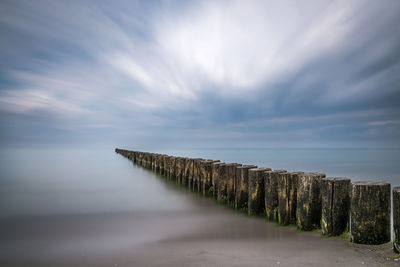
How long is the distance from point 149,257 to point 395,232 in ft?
9.04

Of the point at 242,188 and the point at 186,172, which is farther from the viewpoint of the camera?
the point at 186,172

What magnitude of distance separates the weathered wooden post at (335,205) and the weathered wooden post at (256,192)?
130 cm

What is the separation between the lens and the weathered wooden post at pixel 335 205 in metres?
3.34

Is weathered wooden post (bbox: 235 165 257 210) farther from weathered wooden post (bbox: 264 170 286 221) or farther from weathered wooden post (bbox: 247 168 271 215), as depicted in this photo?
weathered wooden post (bbox: 264 170 286 221)

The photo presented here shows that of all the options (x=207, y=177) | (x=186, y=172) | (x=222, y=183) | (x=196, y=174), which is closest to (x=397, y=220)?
(x=222, y=183)

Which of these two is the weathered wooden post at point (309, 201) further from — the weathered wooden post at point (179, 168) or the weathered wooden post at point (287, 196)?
the weathered wooden post at point (179, 168)

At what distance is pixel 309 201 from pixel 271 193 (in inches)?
30.4

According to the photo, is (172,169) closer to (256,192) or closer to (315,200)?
(256,192)

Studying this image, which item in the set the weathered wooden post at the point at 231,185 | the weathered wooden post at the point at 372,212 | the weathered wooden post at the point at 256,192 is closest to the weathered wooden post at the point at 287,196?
the weathered wooden post at the point at 256,192

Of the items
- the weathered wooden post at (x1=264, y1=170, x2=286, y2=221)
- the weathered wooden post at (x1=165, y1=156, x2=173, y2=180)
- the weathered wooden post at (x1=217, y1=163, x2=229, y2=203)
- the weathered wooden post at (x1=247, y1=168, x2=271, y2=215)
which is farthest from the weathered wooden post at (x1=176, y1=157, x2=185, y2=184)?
the weathered wooden post at (x1=264, y1=170, x2=286, y2=221)

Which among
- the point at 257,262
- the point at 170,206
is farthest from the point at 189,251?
the point at 170,206

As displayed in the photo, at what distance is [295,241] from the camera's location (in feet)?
11.1

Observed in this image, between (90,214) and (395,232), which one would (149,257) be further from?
(90,214)

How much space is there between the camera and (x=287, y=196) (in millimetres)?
4027
